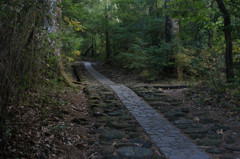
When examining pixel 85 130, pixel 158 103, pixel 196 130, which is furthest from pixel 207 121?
pixel 85 130

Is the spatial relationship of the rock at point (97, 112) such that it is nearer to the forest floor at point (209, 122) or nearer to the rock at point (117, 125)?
the rock at point (117, 125)

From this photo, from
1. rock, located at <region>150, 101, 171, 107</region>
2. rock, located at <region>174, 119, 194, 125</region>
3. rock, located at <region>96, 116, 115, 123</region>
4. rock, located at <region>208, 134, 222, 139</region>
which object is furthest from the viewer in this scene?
rock, located at <region>150, 101, 171, 107</region>

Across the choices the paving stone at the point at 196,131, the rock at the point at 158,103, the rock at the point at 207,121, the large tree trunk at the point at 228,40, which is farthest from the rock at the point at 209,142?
the large tree trunk at the point at 228,40

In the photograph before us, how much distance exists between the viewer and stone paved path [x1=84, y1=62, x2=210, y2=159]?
3582 millimetres

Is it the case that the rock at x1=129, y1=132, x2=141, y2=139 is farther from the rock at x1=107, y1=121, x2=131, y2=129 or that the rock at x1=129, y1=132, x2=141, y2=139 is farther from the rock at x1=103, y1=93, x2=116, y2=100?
the rock at x1=103, y1=93, x2=116, y2=100

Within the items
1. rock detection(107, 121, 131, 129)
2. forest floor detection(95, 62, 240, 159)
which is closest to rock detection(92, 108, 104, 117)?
rock detection(107, 121, 131, 129)

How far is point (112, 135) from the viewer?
4391 mm

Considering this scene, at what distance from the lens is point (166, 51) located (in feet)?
38.2

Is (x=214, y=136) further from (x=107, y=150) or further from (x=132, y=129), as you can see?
(x=107, y=150)

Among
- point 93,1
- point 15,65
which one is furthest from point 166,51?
point 15,65

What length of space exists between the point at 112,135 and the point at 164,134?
1.06 meters

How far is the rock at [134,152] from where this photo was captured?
352cm

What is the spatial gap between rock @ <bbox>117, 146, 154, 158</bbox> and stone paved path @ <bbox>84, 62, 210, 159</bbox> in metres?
0.27

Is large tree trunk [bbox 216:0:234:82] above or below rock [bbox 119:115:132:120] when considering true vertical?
above
